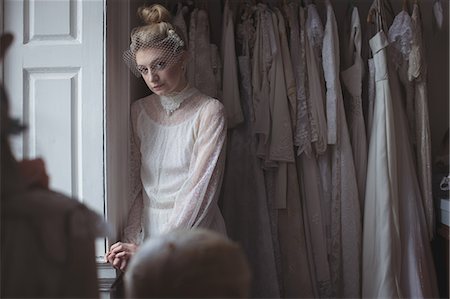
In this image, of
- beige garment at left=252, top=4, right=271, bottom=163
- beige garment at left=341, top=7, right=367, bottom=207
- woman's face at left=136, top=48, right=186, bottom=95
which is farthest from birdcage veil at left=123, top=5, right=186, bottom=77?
beige garment at left=341, top=7, right=367, bottom=207

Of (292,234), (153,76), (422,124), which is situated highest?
(153,76)

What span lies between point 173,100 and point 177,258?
1.15 m

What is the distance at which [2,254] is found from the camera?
551mm

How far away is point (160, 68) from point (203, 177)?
328 millimetres

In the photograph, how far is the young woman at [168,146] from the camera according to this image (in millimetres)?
1558

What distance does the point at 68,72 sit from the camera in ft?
5.20

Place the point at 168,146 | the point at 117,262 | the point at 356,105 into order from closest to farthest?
the point at 117,262
the point at 168,146
the point at 356,105

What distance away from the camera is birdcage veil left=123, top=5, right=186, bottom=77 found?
5.22 ft

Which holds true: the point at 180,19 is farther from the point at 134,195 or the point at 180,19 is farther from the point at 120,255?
the point at 120,255

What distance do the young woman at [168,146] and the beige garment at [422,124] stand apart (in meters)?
0.82

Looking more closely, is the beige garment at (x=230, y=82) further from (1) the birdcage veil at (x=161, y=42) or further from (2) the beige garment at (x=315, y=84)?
(1) the birdcage veil at (x=161, y=42)

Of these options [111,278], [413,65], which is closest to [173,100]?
[111,278]

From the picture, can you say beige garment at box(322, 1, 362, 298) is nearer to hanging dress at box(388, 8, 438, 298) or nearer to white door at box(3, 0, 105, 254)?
hanging dress at box(388, 8, 438, 298)

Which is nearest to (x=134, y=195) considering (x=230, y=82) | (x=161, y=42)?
(x=161, y=42)
